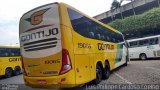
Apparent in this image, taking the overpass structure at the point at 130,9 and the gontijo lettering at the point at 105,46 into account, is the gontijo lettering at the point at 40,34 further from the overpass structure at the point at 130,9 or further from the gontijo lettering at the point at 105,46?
the overpass structure at the point at 130,9

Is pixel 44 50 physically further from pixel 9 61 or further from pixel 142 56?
pixel 142 56

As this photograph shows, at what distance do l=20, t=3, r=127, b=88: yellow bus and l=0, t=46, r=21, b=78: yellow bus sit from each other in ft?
32.6

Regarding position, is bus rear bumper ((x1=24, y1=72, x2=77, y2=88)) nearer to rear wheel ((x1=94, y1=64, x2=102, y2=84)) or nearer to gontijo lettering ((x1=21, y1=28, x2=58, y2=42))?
gontijo lettering ((x1=21, y1=28, x2=58, y2=42))

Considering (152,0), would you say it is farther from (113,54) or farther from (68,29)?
(68,29)

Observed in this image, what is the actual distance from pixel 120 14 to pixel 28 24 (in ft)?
101

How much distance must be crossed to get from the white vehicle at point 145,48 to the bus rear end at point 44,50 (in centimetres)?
1690

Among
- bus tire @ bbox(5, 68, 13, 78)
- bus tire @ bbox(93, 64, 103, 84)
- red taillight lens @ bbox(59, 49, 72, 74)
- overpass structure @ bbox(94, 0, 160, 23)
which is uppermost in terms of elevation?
overpass structure @ bbox(94, 0, 160, 23)

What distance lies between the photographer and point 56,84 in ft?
23.0

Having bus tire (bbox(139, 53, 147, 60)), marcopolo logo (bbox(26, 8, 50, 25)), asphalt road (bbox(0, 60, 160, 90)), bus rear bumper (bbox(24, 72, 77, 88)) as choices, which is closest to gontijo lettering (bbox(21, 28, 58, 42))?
marcopolo logo (bbox(26, 8, 50, 25))

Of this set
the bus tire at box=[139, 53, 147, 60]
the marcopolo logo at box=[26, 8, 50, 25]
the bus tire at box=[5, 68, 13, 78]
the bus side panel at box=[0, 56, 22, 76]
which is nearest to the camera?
the marcopolo logo at box=[26, 8, 50, 25]

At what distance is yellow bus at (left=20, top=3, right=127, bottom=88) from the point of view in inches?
280

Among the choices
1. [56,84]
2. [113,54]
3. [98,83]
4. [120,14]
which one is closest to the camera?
[56,84]

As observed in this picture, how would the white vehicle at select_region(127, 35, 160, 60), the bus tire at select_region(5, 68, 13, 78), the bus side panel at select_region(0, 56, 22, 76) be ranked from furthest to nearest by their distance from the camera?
the white vehicle at select_region(127, 35, 160, 60)
the bus tire at select_region(5, 68, 13, 78)
the bus side panel at select_region(0, 56, 22, 76)

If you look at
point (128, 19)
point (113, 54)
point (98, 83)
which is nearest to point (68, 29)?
point (98, 83)
